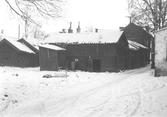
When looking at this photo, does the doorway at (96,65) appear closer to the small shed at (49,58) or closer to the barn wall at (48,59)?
the small shed at (49,58)

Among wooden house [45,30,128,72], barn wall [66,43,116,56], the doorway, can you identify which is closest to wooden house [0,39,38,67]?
wooden house [45,30,128,72]

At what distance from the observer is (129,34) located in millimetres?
44000

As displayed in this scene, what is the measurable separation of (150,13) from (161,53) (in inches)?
489

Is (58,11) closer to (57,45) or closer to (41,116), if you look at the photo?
(41,116)

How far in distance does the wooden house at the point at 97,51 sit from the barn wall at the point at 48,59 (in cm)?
288

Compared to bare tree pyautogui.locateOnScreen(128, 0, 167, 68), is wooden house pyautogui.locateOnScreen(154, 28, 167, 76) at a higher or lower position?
lower

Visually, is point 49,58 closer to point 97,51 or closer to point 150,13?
point 97,51

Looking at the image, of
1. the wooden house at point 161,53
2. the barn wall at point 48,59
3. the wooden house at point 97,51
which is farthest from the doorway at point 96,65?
the wooden house at point 161,53

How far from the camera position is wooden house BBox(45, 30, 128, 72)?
2650 cm

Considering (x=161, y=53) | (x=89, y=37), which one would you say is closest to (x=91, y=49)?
(x=89, y=37)

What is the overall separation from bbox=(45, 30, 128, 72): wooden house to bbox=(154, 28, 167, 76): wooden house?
8.69 metres

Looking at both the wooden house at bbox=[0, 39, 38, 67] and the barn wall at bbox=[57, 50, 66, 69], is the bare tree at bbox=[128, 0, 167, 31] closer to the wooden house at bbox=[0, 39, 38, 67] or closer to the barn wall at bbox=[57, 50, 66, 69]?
the barn wall at bbox=[57, 50, 66, 69]

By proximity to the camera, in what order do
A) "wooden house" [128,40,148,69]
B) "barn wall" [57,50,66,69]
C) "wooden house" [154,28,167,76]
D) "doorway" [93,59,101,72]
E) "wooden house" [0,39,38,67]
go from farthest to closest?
"wooden house" [0,39,38,67] < "wooden house" [128,40,148,69] < "doorway" [93,59,101,72] < "barn wall" [57,50,66,69] < "wooden house" [154,28,167,76]

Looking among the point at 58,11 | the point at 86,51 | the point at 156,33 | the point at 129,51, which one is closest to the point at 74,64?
the point at 86,51
